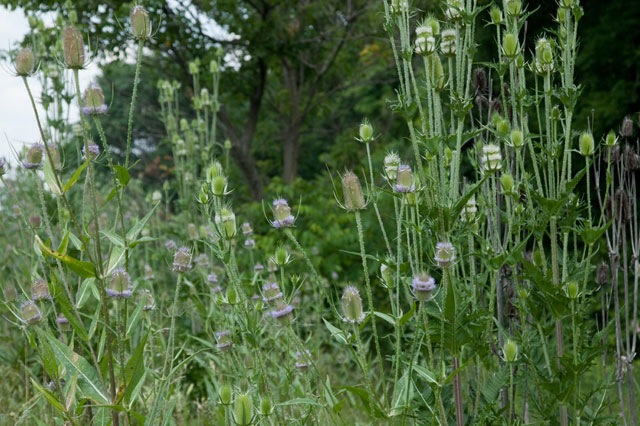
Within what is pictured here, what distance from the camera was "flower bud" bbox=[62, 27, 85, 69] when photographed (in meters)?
1.48

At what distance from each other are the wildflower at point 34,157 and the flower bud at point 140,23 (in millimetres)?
545

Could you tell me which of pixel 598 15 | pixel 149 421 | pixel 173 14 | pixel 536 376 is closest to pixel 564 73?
pixel 536 376

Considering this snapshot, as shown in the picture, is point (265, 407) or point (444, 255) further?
point (265, 407)

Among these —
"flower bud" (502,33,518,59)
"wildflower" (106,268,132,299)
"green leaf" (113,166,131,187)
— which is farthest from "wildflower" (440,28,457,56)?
"wildflower" (106,268,132,299)

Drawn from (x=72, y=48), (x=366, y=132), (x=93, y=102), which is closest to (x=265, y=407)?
(x=366, y=132)

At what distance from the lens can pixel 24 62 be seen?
5.08ft

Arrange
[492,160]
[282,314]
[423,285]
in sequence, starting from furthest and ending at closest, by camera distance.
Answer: [492,160]
[282,314]
[423,285]

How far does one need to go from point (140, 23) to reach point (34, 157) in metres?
0.60

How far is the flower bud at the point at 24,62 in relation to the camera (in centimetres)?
154

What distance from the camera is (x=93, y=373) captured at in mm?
1639

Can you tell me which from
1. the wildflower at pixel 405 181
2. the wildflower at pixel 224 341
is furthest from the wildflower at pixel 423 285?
the wildflower at pixel 224 341

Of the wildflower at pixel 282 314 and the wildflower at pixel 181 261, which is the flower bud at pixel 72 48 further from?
the wildflower at pixel 282 314

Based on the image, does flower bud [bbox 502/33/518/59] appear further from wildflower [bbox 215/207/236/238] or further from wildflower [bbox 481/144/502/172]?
wildflower [bbox 215/207/236/238]

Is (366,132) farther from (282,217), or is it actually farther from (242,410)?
(242,410)
